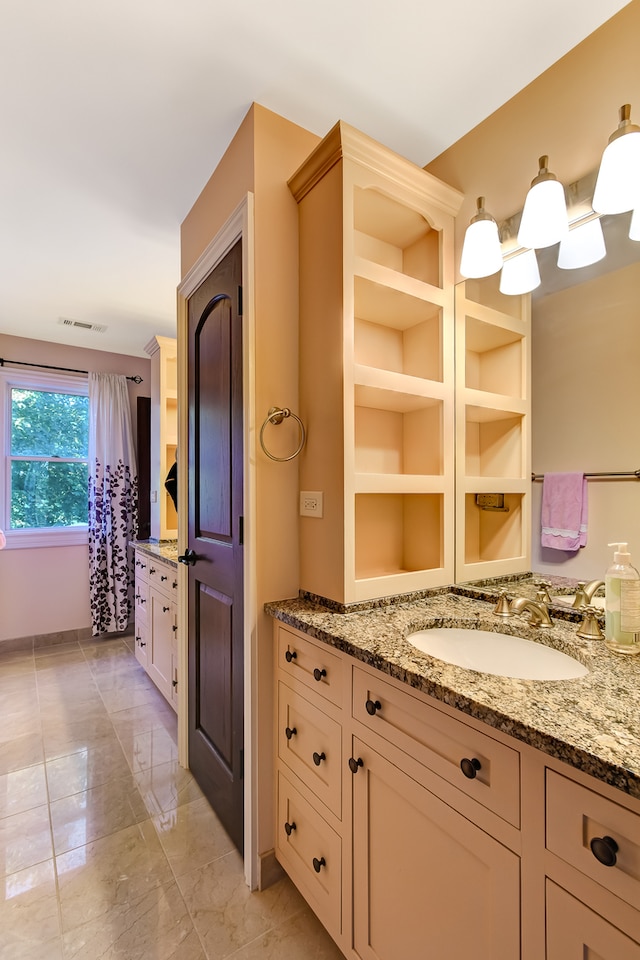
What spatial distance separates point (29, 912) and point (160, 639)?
1.38 metres

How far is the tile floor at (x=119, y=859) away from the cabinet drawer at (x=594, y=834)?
3.48ft

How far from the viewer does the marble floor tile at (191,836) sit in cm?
158

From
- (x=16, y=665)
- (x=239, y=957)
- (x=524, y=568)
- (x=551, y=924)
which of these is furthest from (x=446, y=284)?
(x=16, y=665)

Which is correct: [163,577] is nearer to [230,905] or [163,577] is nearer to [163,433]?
[163,433]

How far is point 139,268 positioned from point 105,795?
276 cm

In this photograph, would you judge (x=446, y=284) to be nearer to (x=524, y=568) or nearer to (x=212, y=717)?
(x=524, y=568)

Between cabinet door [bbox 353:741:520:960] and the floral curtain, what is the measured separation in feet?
11.2

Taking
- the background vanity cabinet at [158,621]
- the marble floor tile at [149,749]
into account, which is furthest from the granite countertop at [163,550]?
the marble floor tile at [149,749]

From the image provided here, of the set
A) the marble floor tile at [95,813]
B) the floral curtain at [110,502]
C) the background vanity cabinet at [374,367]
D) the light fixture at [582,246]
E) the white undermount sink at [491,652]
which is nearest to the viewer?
the white undermount sink at [491,652]

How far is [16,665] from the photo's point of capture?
333 cm

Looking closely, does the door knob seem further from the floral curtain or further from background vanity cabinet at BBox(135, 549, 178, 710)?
A: the floral curtain

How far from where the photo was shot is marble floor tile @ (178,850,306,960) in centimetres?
129

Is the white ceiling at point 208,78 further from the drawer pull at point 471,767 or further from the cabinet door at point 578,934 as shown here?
the cabinet door at point 578,934

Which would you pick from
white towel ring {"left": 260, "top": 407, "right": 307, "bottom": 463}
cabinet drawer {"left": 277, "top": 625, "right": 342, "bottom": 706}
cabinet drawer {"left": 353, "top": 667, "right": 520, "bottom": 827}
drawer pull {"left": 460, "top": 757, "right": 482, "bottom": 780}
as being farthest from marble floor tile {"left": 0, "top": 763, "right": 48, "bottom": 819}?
drawer pull {"left": 460, "top": 757, "right": 482, "bottom": 780}
